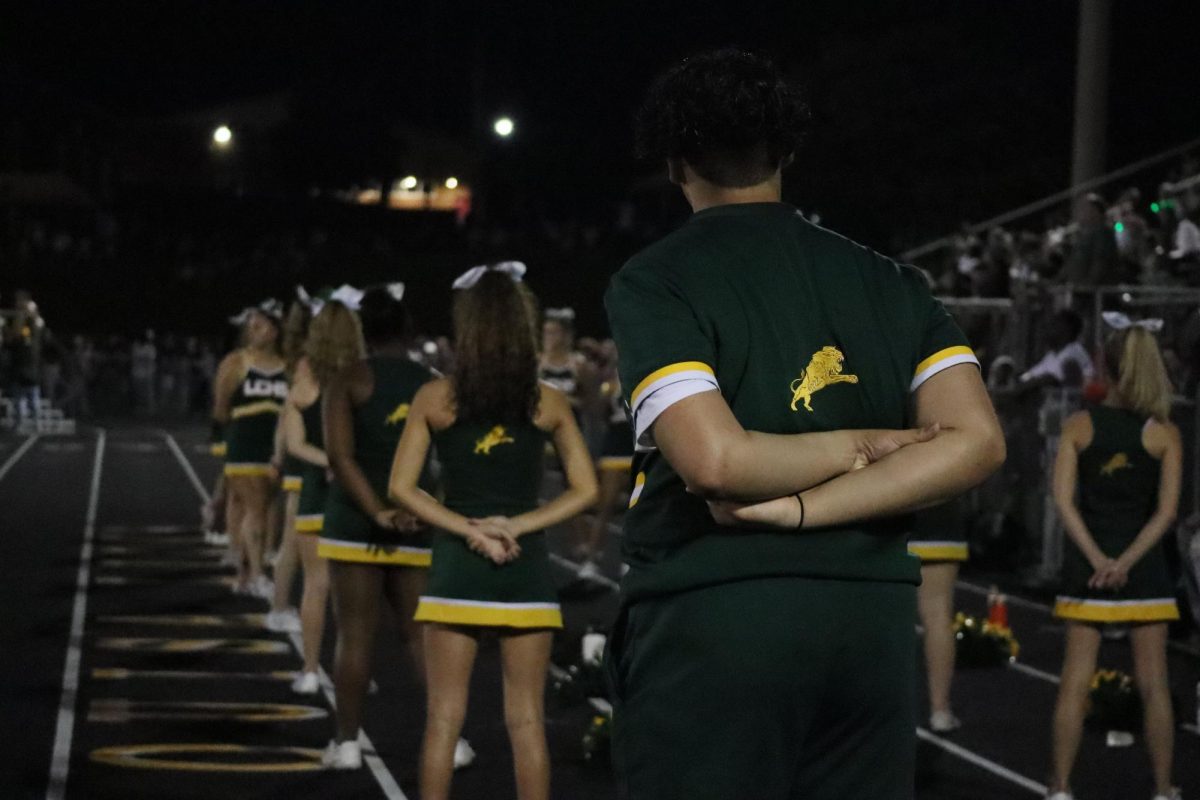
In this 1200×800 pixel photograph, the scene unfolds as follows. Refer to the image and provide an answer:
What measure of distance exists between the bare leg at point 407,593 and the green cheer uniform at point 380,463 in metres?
0.06

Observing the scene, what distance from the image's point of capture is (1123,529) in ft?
24.6

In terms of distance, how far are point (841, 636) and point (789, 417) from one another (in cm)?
35

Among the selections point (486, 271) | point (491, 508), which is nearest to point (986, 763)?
point (491, 508)

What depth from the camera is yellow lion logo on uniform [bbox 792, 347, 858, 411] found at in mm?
3062

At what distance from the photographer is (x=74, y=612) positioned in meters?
13.3

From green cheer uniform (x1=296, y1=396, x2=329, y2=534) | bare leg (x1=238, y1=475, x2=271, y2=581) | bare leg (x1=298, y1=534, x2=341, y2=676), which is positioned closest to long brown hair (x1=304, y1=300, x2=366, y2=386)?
green cheer uniform (x1=296, y1=396, x2=329, y2=534)

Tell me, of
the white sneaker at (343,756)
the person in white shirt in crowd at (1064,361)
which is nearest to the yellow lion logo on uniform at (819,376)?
the white sneaker at (343,756)

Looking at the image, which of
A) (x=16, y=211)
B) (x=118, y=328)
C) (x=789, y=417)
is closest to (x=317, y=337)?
(x=789, y=417)

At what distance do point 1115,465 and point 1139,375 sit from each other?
369 mm

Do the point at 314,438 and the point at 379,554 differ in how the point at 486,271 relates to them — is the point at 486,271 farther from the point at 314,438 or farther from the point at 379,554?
the point at 314,438

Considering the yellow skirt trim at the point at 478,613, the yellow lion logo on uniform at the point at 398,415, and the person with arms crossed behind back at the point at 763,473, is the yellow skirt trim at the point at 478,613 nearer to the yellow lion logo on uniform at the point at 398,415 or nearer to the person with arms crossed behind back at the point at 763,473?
the yellow lion logo on uniform at the point at 398,415

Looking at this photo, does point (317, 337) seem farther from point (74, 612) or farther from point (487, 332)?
point (74, 612)

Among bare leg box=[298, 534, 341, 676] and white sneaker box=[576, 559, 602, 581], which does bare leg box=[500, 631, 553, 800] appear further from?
white sneaker box=[576, 559, 602, 581]

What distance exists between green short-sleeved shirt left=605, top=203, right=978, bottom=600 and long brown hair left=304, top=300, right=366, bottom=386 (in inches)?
231
